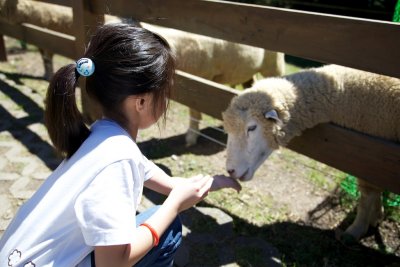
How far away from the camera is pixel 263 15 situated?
2.21m

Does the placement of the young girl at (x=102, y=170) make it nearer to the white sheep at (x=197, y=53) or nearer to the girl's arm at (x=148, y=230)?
the girl's arm at (x=148, y=230)

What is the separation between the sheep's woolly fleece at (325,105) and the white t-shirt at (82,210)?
124 centimetres

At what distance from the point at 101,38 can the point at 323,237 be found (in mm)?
2176

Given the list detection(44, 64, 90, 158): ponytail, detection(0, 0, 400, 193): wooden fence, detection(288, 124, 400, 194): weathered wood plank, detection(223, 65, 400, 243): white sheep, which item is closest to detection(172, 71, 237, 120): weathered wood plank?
detection(0, 0, 400, 193): wooden fence

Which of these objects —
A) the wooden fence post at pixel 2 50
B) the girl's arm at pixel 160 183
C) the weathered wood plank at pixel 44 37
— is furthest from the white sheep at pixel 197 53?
the girl's arm at pixel 160 183

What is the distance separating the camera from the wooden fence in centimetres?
178

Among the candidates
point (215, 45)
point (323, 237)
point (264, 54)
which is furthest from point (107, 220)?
point (264, 54)

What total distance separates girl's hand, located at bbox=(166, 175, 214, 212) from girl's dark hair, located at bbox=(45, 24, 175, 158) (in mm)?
→ 360

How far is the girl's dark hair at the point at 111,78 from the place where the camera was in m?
1.33

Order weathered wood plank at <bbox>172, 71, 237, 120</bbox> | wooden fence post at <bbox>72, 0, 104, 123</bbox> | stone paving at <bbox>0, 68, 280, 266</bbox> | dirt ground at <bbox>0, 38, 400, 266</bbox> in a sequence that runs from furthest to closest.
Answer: wooden fence post at <bbox>72, 0, 104, 123</bbox> < weathered wood plank at <bbox>172, 71, 237, 120</bbox> < dirt ground at <bbox>0, 38, 400, 266</bbox> < stone paving at <bbox>0, 68, 280, 266</bbox>

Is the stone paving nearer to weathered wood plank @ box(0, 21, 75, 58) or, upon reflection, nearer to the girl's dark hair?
weathered wood plank @ box(0, 21, 75, 58)

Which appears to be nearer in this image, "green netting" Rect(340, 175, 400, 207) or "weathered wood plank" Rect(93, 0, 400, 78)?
"weathered wood plank" Rect(93, 0, 400, 78)

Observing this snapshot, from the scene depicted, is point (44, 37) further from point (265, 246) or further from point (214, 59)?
point (265, 246)

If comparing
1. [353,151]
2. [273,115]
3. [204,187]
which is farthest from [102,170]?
[353,151]
